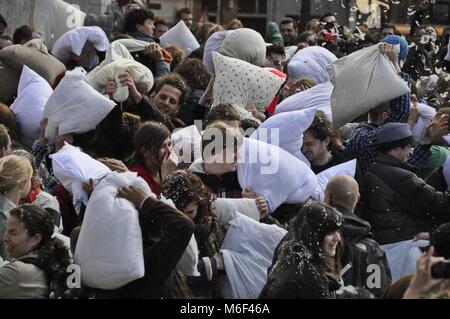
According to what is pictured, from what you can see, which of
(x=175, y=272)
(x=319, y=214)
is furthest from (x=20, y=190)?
(x=319, y=214)

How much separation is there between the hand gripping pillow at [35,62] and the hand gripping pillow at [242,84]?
1156 millimetres

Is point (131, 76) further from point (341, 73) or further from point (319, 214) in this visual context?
point (319, 214)

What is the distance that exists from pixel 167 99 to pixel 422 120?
5.73 feet

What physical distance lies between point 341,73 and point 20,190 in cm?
Result: 268

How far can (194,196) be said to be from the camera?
647 cm

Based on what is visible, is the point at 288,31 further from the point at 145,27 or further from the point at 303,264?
the point at 303,264

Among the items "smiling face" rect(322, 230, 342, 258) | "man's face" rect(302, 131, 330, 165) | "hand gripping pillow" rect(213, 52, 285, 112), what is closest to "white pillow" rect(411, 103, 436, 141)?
"hand gripping pillow" rect(213, 52, 285, 112)

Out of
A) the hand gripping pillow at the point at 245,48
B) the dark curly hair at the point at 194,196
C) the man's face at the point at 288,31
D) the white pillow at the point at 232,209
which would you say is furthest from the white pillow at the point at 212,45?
the dark curly hair at the point at 194,196

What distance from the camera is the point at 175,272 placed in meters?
5.99

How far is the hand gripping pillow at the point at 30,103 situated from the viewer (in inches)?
322

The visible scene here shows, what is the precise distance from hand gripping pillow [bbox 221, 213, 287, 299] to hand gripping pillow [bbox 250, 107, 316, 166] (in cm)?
95

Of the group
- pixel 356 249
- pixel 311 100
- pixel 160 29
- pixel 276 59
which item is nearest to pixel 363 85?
pixel 311 100

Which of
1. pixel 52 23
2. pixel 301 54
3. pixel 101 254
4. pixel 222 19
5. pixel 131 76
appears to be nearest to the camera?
pixel 101 254

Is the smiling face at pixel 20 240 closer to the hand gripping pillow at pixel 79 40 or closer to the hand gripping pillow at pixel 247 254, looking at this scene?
the hand gripping pillow at pixel 247 254
